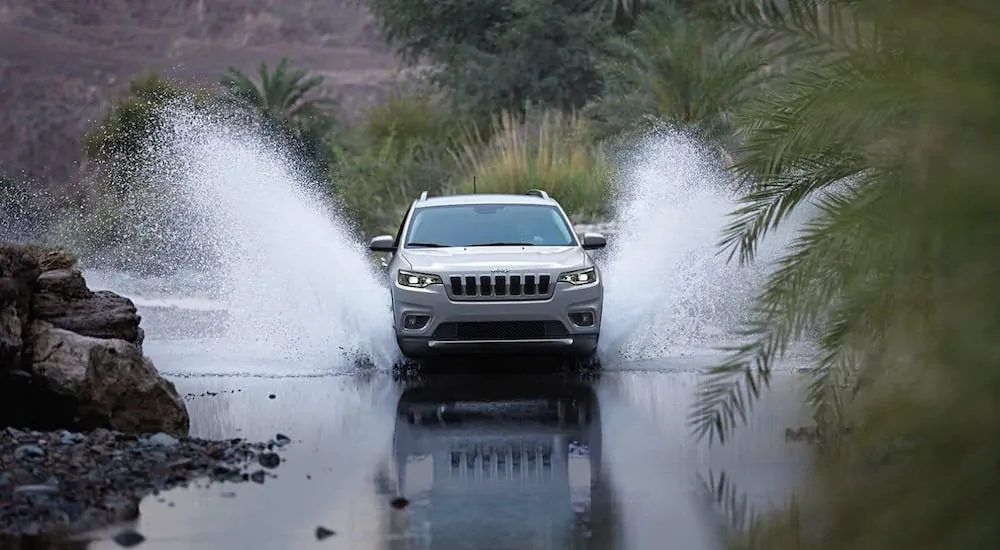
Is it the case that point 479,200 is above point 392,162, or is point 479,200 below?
above

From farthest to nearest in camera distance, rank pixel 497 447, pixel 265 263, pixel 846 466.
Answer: pixel 265 263 → pixel 497 447 → pixel 846 466

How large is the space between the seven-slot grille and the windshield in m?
A: 1.31

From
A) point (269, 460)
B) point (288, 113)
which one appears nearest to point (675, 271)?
point (269, 460)

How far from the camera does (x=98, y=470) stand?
1072cm

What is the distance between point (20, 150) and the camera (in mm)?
79312

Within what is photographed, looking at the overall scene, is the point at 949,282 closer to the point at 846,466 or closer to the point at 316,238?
the point at 846,466

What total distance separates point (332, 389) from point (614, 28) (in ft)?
130

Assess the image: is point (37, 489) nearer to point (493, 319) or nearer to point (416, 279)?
point (493, 319)

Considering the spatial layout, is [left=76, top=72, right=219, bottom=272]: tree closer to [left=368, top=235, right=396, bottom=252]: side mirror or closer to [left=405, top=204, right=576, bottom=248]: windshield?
[left=405, top=204, right=576, bottom=248]: windshield

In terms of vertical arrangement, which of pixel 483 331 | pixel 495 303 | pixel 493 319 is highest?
pixel 495 303

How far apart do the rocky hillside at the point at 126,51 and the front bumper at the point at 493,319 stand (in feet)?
207

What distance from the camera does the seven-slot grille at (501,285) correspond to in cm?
1659

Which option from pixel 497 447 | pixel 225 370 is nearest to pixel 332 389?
pixel 225 370

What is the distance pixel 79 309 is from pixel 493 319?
3782mm
